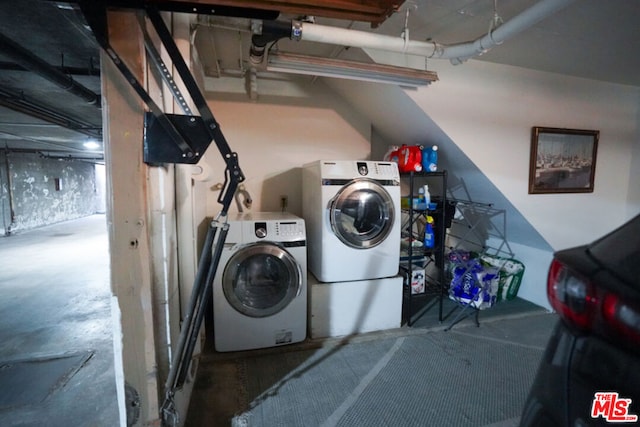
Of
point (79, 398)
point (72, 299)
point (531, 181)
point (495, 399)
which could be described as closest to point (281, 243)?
point (79, 398)

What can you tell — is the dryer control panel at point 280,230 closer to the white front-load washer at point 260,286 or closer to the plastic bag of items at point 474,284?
the white front-load washer at point 260,286

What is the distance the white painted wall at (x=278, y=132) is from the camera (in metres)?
2.83

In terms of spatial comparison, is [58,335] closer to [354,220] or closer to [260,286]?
[260,286]

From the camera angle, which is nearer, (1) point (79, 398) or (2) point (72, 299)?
(1) point (79, 398)

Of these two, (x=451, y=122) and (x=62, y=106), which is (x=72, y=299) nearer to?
(x=62, y=106)

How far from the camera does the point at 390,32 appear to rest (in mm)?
1938

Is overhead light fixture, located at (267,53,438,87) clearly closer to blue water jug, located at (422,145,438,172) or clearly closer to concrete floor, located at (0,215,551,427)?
blue water jug, located at (422,145,438,172)

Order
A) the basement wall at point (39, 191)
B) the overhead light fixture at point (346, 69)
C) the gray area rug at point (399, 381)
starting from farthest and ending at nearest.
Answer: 1. the basement wall at point (39, 191)
2. the overhead light fixture at point (346, 69)
3. the gray area rug at point (399, 381)

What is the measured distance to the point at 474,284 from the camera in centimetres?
264

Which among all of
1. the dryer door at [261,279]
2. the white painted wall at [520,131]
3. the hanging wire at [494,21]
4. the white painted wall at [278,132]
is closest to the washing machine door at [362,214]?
the dryer door at [261,279]

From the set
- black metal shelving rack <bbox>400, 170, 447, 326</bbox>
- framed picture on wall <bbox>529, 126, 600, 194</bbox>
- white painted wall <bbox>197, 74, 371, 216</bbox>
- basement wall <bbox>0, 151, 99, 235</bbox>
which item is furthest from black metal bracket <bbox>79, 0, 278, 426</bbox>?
basement wall <bbox>0, 151, 99, 235</bbox>

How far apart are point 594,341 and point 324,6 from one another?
1.14m

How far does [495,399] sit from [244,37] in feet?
9.44

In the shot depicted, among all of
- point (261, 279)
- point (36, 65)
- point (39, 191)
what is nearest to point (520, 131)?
point (261, 279)
